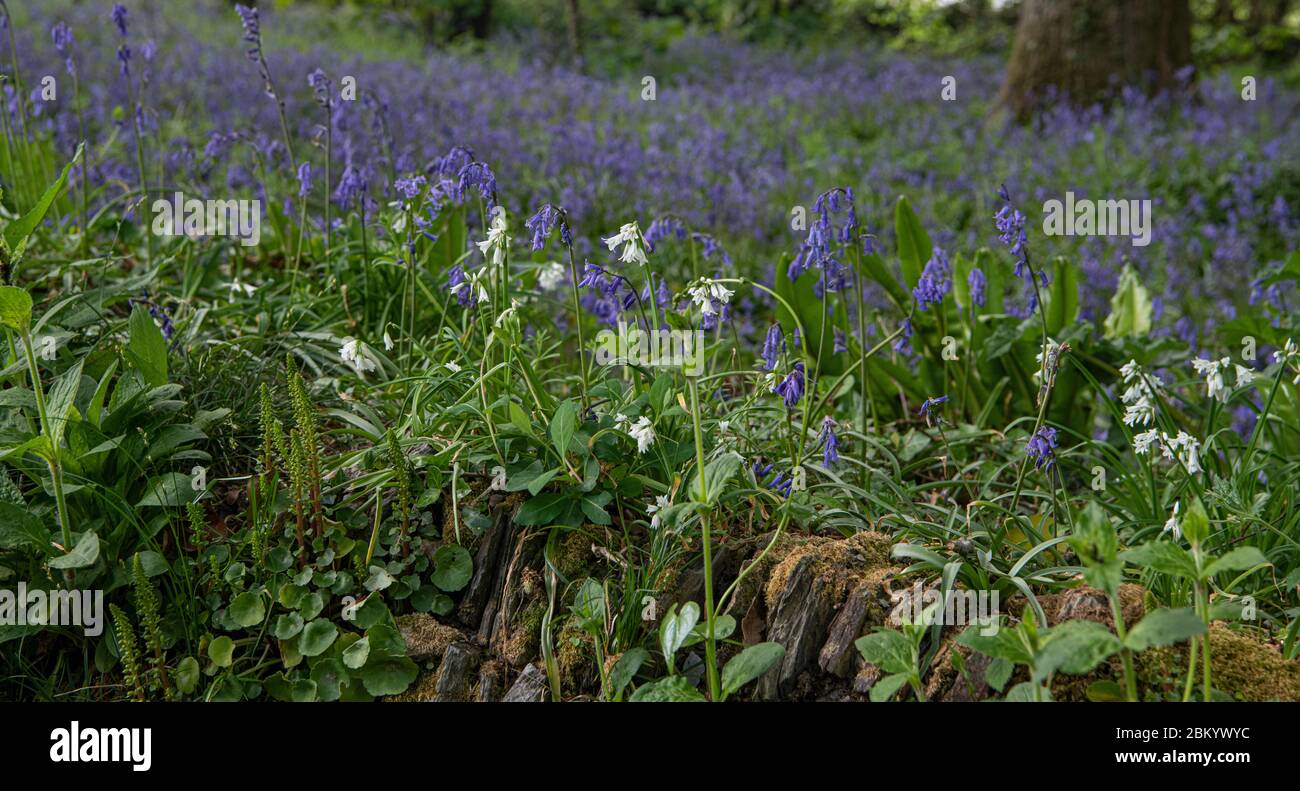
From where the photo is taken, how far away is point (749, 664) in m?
1.90

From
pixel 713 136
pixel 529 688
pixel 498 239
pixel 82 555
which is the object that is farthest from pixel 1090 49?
pixel 82 555

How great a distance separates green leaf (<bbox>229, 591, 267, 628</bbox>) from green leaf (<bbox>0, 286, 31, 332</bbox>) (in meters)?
0.65

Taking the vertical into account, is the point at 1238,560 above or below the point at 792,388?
→ below

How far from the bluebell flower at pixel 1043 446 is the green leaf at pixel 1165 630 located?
2.35 feet

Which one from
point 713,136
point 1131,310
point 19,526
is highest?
point 713,136

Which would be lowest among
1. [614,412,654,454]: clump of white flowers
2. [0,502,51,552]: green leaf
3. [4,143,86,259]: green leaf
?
[0,502,51,552]: green leaf

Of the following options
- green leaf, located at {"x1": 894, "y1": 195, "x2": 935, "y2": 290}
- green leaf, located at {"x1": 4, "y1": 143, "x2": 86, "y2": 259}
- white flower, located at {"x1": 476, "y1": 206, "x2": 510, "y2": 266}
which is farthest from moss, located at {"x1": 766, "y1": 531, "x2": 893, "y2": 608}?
green leaf, located at {"x1": 4, "y1": 143, "x2": 86, "y2": 259}

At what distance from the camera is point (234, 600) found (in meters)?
2.19

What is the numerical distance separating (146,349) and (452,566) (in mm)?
838

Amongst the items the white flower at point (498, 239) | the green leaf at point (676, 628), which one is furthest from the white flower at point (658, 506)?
the white flower at point (498, 239)

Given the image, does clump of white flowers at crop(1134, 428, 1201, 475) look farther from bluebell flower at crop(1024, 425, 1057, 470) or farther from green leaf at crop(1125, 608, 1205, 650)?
green leaf at crop(1125, 608, 1205, 650)

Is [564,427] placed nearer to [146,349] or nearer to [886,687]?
[886,687]

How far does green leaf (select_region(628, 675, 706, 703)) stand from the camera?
1875 millimetres
